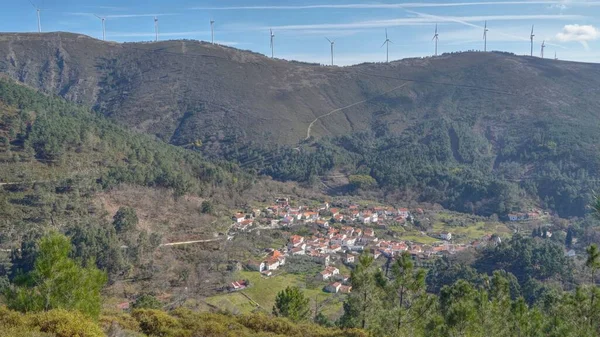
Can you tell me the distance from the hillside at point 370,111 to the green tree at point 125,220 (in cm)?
4351

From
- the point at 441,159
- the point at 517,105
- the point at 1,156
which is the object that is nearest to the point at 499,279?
the point at 1,156

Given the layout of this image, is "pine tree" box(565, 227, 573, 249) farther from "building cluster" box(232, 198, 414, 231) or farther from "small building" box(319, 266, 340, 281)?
"small building" box(319, 266, 340, 281)

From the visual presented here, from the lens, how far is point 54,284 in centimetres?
1391

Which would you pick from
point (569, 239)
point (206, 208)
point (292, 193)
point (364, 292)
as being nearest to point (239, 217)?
point (206, 208)

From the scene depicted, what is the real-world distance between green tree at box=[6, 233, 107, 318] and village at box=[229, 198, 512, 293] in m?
23.2

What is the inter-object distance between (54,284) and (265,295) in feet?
77.5

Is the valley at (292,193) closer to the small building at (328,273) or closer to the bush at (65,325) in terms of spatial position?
the bush at (65,325)

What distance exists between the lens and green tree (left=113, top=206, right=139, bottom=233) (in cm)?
4088

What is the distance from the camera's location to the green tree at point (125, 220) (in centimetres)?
4088

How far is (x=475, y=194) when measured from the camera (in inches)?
2968

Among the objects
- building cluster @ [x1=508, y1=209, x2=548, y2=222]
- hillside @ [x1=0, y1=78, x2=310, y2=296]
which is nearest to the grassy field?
hillside @ [x1=0, y1=78, x2=310, y2=296]

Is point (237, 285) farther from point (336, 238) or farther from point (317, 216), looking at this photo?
point (317, 216)

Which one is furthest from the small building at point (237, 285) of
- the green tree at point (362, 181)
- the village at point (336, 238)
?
the green tree at point (362, 181)

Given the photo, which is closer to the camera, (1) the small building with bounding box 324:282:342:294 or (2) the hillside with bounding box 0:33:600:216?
(1) the small building with bounding box 324:282:342:294
